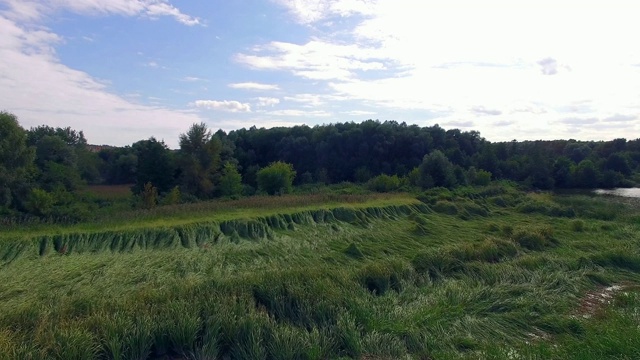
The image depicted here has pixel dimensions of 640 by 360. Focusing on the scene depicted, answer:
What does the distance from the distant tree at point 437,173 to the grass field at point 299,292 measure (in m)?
20.1

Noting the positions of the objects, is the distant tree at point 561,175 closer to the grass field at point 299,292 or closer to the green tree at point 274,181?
the green tree at point 274,181

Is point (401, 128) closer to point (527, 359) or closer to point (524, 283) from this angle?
point (524, 283)

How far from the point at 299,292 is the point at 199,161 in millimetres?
34701

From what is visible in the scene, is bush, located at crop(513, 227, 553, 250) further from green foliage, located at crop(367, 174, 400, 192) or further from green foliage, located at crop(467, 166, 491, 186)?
green foliage, located at crop(467, 166, 491, 186)

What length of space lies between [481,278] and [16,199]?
29.0 meters

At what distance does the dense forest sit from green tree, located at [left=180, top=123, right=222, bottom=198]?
0.08 meters

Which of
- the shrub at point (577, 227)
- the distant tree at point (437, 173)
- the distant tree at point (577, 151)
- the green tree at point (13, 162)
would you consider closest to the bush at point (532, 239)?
the shrub at point (577, 227)

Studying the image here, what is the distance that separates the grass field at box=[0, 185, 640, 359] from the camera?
7.61 m

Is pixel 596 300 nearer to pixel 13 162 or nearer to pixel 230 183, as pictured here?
pixel 13 162

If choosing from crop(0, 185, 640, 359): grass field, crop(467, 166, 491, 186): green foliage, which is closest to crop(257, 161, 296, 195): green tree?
crop(0, 185, 640, 359): grass field

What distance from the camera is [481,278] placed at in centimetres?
1262

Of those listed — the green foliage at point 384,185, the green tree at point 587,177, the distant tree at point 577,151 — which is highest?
the distant tree at point 577,151

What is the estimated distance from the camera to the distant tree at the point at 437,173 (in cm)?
4197

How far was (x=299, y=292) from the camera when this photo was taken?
30.8ft
